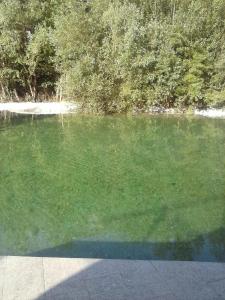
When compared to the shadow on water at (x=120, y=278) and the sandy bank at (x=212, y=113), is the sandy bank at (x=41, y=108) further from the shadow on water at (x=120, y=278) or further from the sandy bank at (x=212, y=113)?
the shadow on water at (x=120, y=278)

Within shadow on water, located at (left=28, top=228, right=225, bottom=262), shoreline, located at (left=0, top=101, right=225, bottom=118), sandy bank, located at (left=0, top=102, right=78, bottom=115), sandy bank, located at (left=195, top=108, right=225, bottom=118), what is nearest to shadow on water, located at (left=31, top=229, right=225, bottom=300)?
shadow on water, located at (left=28, top=228, right=225, bottom=262)

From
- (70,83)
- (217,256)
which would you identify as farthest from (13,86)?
(217,256)

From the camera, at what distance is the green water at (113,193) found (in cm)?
536

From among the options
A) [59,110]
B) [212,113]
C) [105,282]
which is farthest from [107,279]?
[59,110]

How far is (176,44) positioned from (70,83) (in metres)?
4.43

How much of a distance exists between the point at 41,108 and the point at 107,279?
1415 cm

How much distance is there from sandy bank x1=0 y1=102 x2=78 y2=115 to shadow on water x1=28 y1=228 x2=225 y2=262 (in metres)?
11.9

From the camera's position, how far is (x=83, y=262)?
Result: 3.93 m

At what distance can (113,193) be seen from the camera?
7.32m

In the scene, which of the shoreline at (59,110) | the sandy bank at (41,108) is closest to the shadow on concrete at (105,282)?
the shoreline at (59,110)

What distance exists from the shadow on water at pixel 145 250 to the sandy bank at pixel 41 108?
11883 mm

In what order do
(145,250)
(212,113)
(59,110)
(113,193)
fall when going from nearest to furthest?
(145,250) → (113,193) → (212,113) → (59,110)

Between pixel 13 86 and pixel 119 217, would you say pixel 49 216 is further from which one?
pixel 13 86

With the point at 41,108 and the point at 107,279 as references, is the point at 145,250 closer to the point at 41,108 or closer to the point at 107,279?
the point at 107,279
